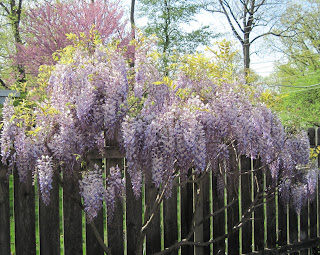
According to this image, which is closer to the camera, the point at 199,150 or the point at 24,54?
the point at 199,150

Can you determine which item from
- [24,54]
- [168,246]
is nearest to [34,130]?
[168,246]

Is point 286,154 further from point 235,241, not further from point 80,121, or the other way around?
point 80,121

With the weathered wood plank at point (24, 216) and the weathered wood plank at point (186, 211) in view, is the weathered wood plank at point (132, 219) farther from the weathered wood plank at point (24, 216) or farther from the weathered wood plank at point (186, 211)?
the weathered wood plank at point (24, 216)

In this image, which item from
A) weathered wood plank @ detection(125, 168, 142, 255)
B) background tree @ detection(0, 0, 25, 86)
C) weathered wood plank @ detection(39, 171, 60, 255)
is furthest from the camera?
background tree @ detection(0, 0, 25, 86)

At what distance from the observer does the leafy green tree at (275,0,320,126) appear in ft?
57.0

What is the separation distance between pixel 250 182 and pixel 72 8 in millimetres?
11048

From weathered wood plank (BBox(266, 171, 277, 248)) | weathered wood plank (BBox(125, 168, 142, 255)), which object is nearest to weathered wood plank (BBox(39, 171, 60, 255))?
weathered wood plank (BBox(125, 168, 142, 255))

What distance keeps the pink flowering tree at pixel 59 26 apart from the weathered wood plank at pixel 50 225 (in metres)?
9.54

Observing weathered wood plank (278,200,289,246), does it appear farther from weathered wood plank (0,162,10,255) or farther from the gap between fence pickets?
weathered wood plank (0,162,10,255)

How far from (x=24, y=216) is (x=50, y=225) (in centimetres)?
22

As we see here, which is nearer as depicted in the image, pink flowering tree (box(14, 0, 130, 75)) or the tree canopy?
pink flowering tree (box(14, 0, 130, 75))

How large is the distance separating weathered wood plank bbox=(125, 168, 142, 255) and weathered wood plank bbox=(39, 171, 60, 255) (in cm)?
61

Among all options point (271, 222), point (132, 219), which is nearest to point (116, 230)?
point (132, 219)

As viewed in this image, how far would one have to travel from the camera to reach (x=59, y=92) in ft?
7.79
